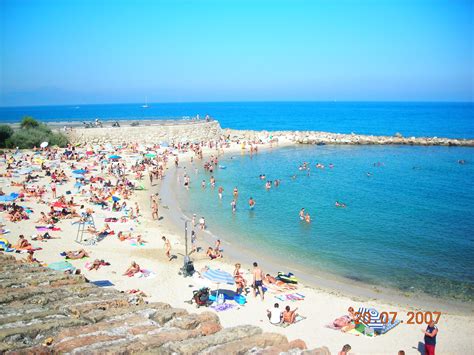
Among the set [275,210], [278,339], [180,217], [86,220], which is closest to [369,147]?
[275,210]

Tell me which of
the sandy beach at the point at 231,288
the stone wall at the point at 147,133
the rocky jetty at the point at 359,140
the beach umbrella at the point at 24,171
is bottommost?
the sandy beach at the point at 231,288

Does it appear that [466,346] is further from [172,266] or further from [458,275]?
[172,266]

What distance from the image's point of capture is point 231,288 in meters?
13.8

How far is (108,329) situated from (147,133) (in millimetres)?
47844

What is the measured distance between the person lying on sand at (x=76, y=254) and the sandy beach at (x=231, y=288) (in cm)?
29

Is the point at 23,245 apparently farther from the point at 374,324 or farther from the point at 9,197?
the point at 374,324

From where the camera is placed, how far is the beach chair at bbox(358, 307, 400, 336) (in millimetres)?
11148

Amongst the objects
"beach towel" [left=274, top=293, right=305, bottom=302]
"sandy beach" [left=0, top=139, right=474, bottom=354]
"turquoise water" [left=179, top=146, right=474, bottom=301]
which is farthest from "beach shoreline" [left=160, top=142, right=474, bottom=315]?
"beach towel" [left=274, top=293, right=305, bottom=302]

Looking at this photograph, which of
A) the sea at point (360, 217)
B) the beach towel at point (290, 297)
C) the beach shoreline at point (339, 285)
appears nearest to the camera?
the beach towel at point (290, 297)

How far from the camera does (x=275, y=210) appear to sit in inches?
1006

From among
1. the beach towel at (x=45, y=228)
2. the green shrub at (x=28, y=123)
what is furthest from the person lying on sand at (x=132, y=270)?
the green shrub at (x=28, y=123)

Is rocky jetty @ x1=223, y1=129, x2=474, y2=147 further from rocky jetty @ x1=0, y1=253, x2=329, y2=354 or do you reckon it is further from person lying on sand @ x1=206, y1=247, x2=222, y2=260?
rocky jetty @ x1=0, y1=253, x2=329, y2=354

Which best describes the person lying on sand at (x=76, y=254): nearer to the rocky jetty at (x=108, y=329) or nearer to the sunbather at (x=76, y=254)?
the sunbather at (x=76, y=254)

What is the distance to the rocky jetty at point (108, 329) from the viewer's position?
3943mm
